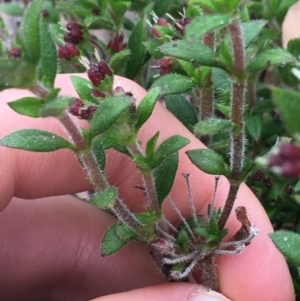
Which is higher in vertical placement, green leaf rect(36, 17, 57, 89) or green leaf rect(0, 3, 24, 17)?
green leaf rect(36, 17, 57, 89)

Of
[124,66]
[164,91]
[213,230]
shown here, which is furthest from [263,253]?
[124,66]

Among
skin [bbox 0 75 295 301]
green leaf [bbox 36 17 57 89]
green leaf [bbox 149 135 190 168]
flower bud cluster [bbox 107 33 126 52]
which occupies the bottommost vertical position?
skin [bbox 0 75 295 301]

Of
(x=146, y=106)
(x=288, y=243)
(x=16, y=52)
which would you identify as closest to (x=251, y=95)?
(x=146, y=106)

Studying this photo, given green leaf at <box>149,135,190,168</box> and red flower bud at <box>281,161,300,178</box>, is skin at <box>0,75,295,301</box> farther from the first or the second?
red flower bud at <box>281,161,300,178</box>

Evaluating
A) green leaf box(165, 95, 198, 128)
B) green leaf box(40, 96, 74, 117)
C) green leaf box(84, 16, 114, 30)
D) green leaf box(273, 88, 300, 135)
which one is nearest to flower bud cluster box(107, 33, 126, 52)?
green leaf box(84, 16, 114, 30)

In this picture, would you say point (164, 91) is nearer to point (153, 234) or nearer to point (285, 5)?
point (153, 234)

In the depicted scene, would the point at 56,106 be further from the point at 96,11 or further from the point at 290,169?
the point at 96,11

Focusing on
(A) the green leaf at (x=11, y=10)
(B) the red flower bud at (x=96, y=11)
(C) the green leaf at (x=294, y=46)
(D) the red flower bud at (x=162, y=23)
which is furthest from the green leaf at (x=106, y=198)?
(A) the green leaf at (x=11, y=10)
